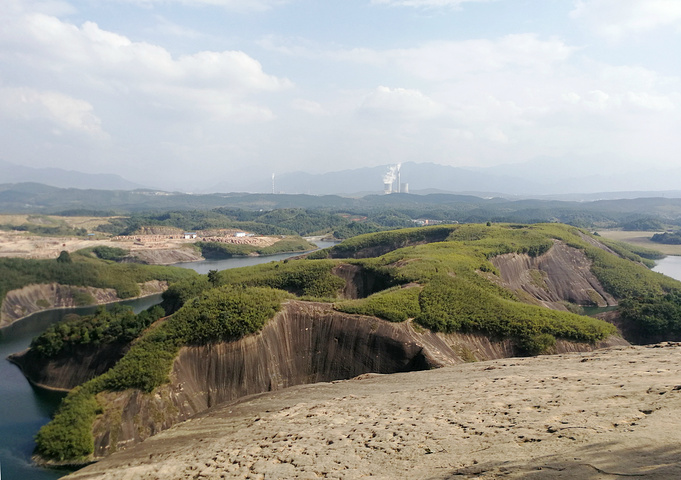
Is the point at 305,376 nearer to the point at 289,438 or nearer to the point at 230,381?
the point at 230,381

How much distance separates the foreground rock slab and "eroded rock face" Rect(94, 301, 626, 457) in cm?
596

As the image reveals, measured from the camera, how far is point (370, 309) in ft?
128

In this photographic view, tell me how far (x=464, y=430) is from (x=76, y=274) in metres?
81.8

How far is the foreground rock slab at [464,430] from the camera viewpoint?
10336 mm

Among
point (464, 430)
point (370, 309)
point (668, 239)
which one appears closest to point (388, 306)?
point (370, 309)

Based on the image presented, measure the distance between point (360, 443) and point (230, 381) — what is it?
22.0 m

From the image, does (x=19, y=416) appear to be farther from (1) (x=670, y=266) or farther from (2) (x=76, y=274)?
(1) (x=670, y=266)

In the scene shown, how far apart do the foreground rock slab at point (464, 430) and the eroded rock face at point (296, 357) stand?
19.6 ft

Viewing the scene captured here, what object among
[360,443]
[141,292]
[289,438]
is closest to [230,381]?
[289,438]

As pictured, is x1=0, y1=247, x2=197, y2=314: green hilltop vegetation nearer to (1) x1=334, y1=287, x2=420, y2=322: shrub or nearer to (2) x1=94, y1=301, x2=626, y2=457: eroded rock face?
(2) x1=94, y1=301, x2=626, y2=457: eroded rock face

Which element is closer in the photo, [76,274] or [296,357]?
[296,357]

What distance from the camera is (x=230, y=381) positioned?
34344mm

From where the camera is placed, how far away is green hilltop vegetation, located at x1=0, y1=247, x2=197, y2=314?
2854 inches

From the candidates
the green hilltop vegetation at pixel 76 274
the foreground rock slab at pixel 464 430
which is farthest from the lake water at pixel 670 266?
the green hilltop vegetation at pixel 76 274
